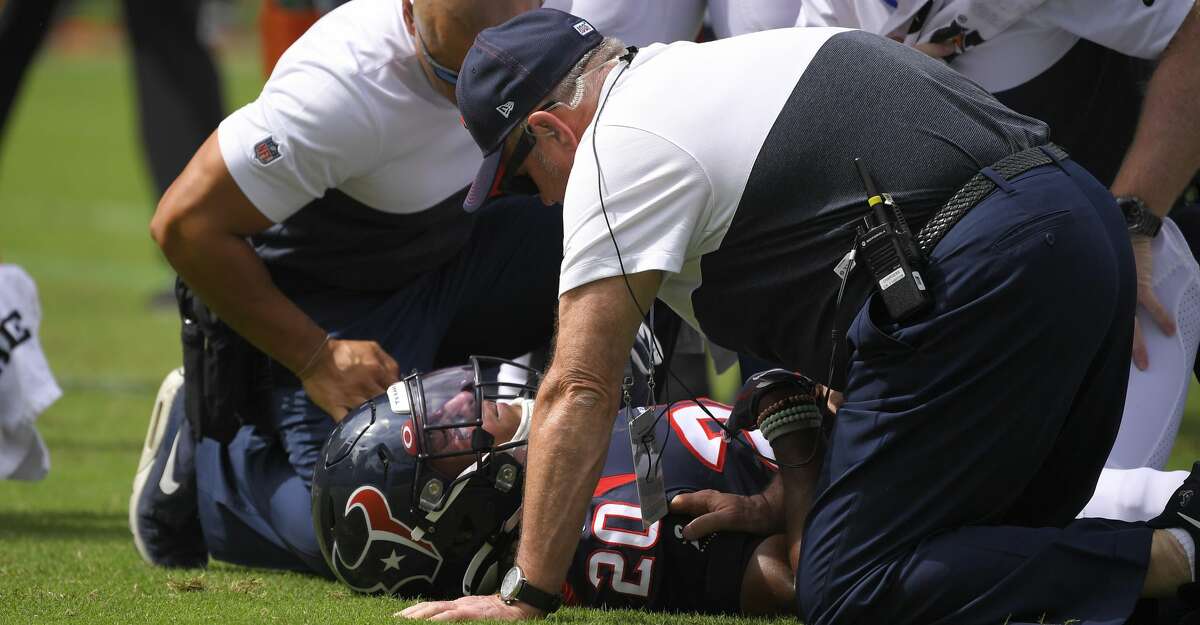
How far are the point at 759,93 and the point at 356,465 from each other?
129 cm

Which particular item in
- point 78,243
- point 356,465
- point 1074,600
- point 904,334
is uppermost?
point 904,334

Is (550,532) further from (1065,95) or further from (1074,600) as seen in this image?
(1065,95)

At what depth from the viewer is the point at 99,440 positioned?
5746 millimetres

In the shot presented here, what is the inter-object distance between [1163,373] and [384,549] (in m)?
2.08

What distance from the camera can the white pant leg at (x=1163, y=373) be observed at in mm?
3887

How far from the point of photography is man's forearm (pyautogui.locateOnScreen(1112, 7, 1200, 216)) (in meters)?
3.74

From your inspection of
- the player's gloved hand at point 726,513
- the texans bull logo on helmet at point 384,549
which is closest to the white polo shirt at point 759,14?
the player's gloved hand at point 726,513

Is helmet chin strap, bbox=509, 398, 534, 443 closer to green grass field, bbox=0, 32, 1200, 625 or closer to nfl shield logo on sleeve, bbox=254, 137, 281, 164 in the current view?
green grass field, bbox=0, 32, 1200, 625

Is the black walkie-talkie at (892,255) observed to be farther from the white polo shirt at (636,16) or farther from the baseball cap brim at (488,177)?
the white polo shirt at (636,16)

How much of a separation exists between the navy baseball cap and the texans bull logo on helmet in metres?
0.87

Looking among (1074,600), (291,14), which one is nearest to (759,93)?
(1074,600)

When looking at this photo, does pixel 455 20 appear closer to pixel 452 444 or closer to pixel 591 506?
pixel 452 444

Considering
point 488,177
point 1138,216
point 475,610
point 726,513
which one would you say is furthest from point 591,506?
point 1138,216

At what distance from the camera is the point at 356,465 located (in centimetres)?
342
